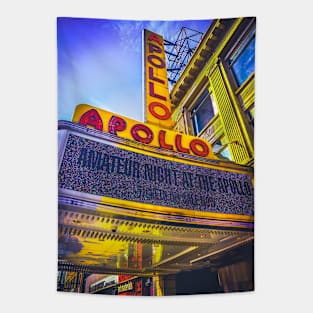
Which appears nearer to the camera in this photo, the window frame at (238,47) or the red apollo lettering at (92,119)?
the red apollo lettering at (92,119)

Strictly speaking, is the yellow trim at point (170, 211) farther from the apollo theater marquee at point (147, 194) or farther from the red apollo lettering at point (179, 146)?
the red apollo lettering at point (179, 146)

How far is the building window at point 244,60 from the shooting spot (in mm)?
2482

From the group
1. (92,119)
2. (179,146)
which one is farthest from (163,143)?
(92,119)

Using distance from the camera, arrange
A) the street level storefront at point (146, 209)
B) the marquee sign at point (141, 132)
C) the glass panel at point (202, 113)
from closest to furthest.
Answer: the street level storefront at point (146, 209) → the marquee sign at point (141, 132) → the glass panel at point (202, 113)

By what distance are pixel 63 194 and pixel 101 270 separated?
1.66ft

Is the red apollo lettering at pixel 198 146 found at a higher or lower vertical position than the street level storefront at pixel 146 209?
higher

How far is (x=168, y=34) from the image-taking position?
248 cm

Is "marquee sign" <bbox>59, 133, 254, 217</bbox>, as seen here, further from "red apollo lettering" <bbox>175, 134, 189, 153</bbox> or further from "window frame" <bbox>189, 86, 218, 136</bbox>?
"window frame" <bbox>189, 86, 218, 136</bbox>

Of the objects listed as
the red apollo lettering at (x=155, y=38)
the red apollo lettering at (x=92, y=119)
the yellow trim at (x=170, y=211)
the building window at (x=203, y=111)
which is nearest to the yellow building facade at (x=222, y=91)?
the building window at (x=203, y=111)

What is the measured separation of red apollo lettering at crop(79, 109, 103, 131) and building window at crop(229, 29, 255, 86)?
0.99 meters

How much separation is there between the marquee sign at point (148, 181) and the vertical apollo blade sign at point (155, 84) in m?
0.28
